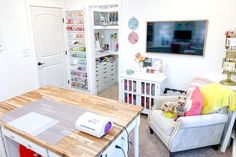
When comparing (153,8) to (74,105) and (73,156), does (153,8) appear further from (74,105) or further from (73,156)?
(73,156)

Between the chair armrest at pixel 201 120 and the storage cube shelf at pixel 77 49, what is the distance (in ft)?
8.92

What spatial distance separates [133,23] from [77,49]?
148 centimetres

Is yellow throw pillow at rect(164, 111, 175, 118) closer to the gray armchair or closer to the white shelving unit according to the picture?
the gray armchair

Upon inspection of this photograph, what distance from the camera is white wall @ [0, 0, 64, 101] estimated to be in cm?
303

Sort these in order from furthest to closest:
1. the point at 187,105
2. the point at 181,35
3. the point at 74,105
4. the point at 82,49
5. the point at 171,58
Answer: the point at 82,49 → the point at 171,58 → the point at 181,35 → the point at 187,105 → the point at 74,105

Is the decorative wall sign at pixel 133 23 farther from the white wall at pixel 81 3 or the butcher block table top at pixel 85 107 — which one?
the butcher block table top at pixel 85 107

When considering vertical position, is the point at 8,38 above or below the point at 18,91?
above

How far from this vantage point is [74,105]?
1.86 m

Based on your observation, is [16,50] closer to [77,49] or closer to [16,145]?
[77,49]

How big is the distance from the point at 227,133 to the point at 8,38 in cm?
361

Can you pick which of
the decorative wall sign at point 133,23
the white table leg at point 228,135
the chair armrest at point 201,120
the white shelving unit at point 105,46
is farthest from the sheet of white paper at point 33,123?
the white shelving unit at point 105,46

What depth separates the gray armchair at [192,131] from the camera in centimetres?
204

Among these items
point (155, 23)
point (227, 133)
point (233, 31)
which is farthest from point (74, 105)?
point (233, 31)

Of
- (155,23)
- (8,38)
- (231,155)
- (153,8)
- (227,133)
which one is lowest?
(231,155)
